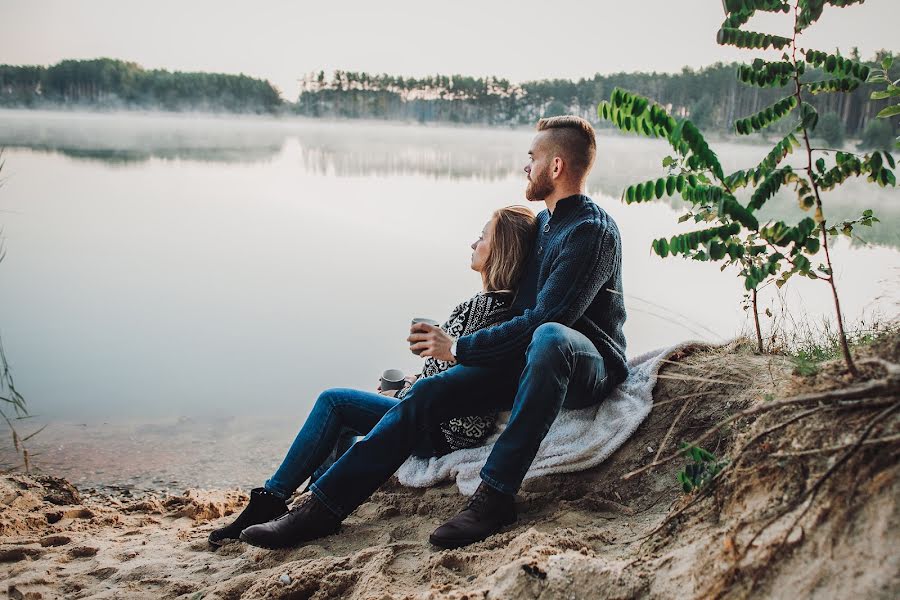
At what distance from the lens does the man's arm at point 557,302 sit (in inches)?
101

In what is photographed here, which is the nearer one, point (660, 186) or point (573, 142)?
point (660, 186)

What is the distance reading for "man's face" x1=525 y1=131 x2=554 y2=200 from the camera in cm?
294

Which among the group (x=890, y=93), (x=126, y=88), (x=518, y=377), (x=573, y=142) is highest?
(x=126, y=88)

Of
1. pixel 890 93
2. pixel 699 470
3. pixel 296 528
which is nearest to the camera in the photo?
pixel 699 470

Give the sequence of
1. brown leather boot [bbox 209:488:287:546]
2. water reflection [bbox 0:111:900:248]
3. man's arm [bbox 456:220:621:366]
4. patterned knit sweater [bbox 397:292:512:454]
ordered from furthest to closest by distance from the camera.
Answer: water reflection [bbox 0:111:900:248] → patterned knit sweater [bbox 397:292:512:454] → brown leather boot [bbox 209:488:287:546] → man's arm [bbox 456:220:621:366]

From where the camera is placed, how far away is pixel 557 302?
2.56m

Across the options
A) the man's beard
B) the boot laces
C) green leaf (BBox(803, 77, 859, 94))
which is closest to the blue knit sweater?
the man's beard

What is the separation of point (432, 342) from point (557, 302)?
20.1 inches

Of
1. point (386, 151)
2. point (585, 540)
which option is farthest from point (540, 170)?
point (386, 151)

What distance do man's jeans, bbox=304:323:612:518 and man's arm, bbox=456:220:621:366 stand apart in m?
0.07

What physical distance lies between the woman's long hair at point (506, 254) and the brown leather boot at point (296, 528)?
1.12 meters

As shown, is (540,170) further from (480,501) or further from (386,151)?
(386,151)

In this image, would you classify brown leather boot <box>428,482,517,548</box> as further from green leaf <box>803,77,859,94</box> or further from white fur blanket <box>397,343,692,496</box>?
green leaf <box>803,77,859,94</box>

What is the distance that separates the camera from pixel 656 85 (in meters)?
30.9
